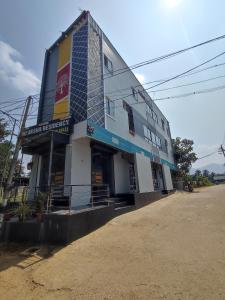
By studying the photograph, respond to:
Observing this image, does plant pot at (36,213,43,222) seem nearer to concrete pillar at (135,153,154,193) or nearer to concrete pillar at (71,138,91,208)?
concrete pillar at (71,138,91,208)

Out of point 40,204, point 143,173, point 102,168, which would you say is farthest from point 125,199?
point 40,204

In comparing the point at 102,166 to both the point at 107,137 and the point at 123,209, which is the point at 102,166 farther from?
the point at 123,209

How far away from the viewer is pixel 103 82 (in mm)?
12789

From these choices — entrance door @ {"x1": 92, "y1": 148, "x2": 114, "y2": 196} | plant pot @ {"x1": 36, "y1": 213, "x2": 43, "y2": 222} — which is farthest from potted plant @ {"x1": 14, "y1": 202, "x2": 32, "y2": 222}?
entrance door @ {"x1": 92, "y1": 148, "x2": 114, "y2": 196}

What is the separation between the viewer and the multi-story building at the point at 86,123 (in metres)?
10.1

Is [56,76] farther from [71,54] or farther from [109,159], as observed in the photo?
[109,159]

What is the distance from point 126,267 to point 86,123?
266 inches

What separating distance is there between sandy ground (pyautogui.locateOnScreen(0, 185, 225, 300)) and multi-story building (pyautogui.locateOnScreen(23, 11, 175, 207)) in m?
3.72

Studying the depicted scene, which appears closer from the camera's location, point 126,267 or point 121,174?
point 126,267

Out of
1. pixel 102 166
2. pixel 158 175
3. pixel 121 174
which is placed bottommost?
pixel 121 174

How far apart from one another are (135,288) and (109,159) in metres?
9.64

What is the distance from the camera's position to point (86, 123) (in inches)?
374

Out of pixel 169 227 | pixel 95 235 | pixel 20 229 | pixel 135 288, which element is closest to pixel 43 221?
pixel 20 229

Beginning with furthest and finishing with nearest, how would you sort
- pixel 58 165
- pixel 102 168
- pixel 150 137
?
pixel 150 137 → pixel 102 168 → pixel 58 165
